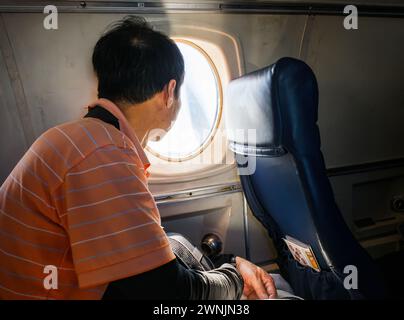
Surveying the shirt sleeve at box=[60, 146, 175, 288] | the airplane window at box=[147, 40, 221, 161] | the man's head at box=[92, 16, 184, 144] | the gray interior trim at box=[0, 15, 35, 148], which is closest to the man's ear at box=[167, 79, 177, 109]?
the man's head at box=[92, 16, 184, 144]

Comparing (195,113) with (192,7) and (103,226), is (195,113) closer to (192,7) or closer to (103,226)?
(192,7)

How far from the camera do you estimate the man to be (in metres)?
0.77

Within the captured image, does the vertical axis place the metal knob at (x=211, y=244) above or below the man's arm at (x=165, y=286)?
below

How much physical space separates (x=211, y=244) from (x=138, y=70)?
1.19 metres

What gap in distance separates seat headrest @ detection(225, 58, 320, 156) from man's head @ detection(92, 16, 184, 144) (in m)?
0.30

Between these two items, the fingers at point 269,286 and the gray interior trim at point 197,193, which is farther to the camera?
the gray interior trim at point 197,193

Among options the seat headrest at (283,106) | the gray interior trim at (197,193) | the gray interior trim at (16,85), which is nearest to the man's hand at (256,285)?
the seat headrest at (283,106)

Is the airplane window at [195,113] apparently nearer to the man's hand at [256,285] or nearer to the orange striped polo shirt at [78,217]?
the man's hand at [256,285]

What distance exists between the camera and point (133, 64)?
1083 mm

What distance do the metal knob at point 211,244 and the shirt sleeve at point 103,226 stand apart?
3.89ft

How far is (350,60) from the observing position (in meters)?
2.11

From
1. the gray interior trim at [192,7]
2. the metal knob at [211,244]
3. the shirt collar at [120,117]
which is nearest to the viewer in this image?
the shirt collar at [120,117]

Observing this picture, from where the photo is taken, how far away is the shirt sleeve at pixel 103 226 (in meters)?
0.77
